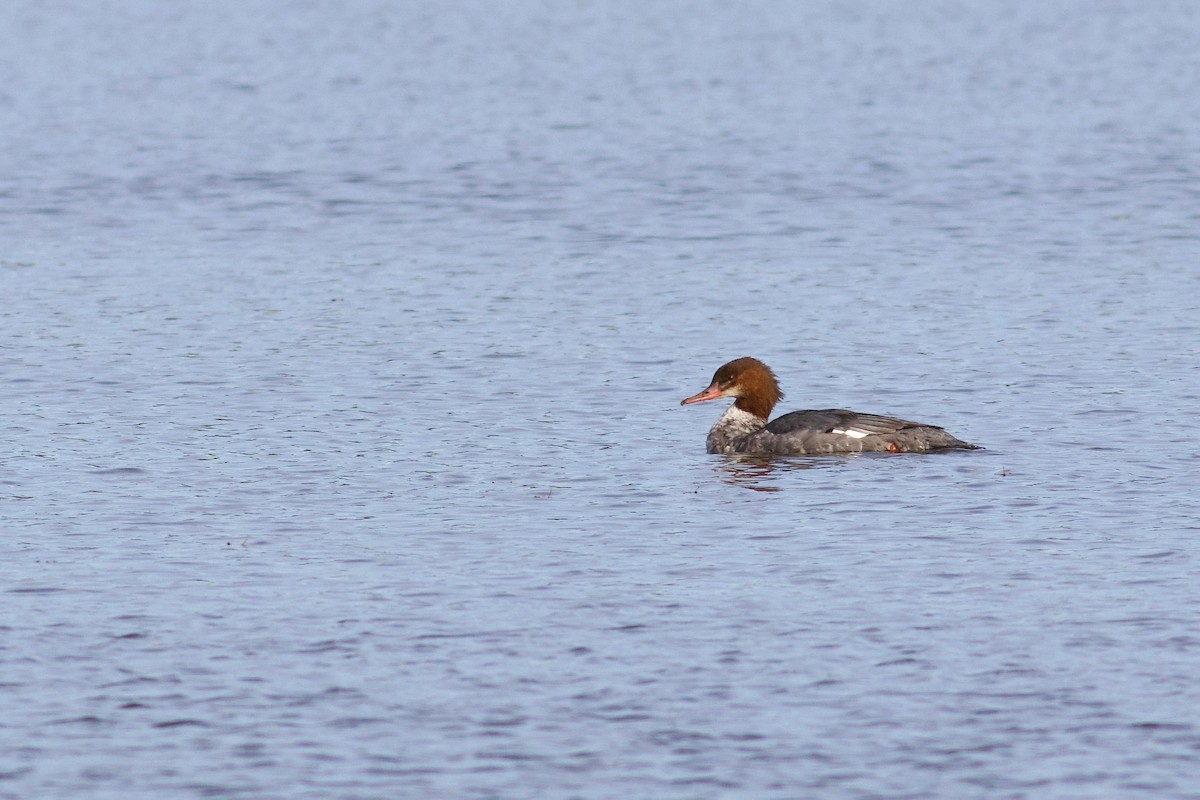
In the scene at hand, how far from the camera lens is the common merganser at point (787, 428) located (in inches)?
689

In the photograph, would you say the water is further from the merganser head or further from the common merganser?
the merganser head

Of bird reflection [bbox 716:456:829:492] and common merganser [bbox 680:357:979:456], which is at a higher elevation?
common merganser [bbox 680:357:979:456]

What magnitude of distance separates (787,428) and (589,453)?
1.83m

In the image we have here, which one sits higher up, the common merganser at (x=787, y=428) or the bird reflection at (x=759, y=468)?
the common merganser at (x=787, y=428)

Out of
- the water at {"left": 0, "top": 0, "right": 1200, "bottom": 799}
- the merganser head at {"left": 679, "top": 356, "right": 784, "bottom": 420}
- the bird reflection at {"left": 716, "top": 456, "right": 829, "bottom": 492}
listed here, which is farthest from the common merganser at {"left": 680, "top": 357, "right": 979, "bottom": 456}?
the water at {"left": 0, "top": 0, "right": 1200, "bottom": 799}

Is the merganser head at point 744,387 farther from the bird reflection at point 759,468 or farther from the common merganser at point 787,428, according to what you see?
the bird reflection at point 759,468

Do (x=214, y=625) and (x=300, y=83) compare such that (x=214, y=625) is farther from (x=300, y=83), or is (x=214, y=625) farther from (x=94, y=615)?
(x=300, y=83)

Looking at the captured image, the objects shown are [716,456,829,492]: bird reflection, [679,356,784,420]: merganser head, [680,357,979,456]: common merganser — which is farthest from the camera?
[679,356,784,420]: merganser head

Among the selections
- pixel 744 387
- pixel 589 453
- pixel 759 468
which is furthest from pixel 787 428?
pixel 589 453

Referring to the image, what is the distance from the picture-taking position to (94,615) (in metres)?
12.6

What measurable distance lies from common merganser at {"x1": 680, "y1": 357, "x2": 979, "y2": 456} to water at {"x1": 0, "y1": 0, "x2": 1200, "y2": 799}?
0.28 meters

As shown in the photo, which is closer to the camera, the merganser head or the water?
the water

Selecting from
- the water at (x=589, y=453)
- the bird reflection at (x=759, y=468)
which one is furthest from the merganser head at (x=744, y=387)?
the bird reflection at (x=759, y=468)

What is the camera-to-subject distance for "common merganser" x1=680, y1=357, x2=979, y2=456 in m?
17.5
